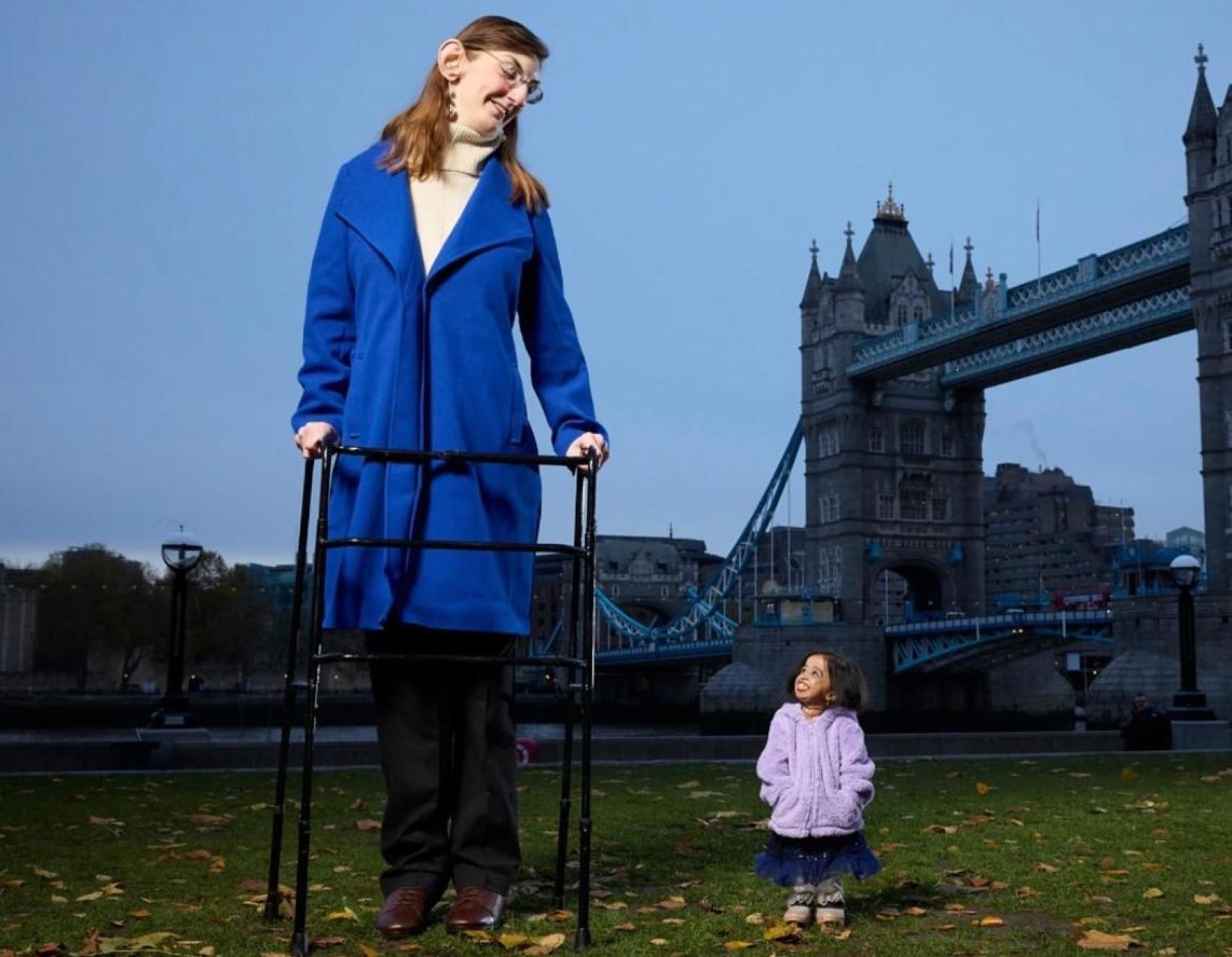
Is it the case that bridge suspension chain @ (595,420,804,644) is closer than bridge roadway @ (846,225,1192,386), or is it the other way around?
bridge roadway @ (846,225,1192,386)

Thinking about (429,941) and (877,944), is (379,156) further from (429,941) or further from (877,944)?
(877,944)

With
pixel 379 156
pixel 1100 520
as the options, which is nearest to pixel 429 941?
pixel 379 156

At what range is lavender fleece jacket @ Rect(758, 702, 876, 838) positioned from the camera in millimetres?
4488

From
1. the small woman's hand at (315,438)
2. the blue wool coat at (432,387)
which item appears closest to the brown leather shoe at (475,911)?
the blue wool coat at (432,387)

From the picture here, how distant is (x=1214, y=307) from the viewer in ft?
142

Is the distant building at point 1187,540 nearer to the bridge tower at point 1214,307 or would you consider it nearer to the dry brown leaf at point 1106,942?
the bridge tower at point 1214,307

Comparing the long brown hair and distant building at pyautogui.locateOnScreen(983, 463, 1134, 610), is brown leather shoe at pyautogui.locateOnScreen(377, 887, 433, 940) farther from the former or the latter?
distant building at pyautogui.locateOnScreen(983, 463, 1134, 610)

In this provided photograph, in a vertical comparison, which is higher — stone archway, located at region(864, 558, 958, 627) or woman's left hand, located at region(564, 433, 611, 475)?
stone archway, located at region(864, 558, 958, 627)

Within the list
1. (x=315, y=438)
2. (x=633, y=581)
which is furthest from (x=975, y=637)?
(x=633, y=581)

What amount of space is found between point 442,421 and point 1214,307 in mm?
42879

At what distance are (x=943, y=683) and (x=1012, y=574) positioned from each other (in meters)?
86.1

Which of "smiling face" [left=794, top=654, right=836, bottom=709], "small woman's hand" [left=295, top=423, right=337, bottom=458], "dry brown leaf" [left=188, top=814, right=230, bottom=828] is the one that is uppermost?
"small woman's hand" [left=295, top=423, right=337, bottom=458]

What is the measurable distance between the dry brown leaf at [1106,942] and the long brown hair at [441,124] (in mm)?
2483

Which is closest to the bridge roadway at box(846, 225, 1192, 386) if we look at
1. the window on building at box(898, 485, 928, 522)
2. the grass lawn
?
the window on building at box(898, 485, 928, 522)
